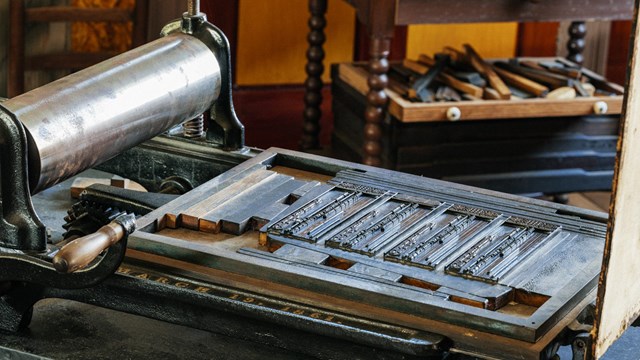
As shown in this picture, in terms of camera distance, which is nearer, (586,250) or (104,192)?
(586,250)

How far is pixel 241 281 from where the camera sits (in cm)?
203

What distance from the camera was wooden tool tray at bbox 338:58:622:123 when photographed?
434 cm

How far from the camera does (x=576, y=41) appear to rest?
209 inches

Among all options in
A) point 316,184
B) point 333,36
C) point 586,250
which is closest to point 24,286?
point 316,184

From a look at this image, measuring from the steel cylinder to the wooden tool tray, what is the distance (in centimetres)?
184

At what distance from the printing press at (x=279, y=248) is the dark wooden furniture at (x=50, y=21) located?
158 centimetres

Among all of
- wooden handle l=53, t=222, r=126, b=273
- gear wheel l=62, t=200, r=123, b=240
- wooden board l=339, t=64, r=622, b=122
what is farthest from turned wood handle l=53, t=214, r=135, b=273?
wooden board l=339, t=64, r=622, b=122

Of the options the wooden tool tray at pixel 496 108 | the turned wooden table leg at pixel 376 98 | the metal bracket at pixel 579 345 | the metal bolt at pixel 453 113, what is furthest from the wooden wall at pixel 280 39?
the metal bracket at pixel 579 345

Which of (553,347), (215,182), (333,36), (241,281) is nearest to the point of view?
(553,347)

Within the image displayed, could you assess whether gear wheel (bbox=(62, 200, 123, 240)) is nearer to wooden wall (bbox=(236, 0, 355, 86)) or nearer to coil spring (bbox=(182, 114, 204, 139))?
coil spring (bbox=(182, 114, 204, 139))

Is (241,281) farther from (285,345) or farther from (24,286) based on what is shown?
(24,286)

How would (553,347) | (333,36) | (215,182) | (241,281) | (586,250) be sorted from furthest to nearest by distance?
(333,36) < (215,182) < (586,250) < (241,281) < (553,347)

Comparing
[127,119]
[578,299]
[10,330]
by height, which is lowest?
[10,330]

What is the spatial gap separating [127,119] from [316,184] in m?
0.40
